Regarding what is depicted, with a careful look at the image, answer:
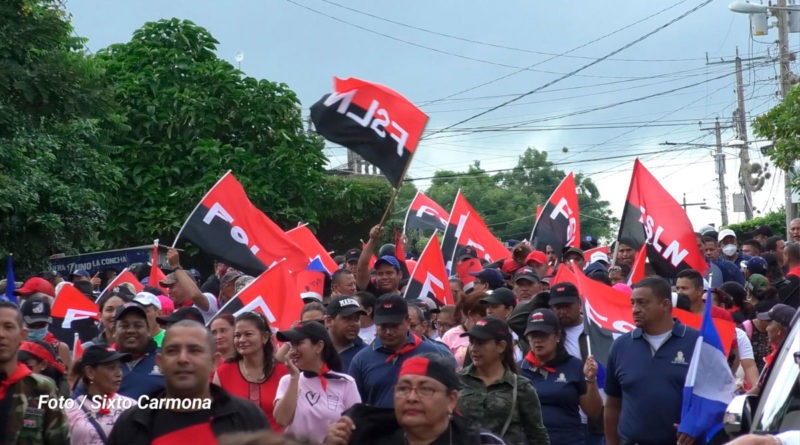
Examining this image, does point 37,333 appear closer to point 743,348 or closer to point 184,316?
point 184,316

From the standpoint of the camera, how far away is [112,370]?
726 centimetres

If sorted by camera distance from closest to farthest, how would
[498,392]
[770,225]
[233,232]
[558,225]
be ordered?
[498,392]
[233,232]
[558,225]
[770,225]

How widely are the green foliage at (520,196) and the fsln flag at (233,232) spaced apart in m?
83.1

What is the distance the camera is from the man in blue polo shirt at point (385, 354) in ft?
A: 27.6

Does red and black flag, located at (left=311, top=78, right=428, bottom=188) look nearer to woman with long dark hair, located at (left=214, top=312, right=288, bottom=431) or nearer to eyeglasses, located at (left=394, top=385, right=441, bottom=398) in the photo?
woman with long dark hair, located at (left=214, top=312, right=288, bottom=431)

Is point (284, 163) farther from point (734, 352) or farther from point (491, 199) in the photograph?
point (491, 199)

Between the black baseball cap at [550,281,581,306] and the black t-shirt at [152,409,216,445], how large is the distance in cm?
512

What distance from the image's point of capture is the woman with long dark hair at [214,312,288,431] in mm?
7902

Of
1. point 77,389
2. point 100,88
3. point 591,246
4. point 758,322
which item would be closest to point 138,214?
point 100,88

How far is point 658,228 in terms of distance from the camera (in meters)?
13.2

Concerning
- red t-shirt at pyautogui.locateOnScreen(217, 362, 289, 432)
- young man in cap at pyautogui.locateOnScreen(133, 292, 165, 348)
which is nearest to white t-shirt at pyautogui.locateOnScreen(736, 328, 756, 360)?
red t-shirt at pyautogui.locateOnScreen(217, 362, 289, 432)

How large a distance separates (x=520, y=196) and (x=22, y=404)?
96975 mm

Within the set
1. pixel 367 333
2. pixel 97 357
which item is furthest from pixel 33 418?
pixel 367 333

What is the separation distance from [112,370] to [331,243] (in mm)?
31715
